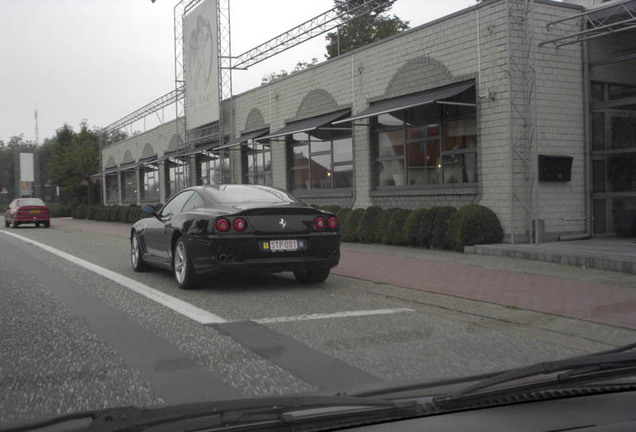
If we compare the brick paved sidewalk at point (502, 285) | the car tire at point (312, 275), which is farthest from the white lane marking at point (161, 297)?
the brick paved sidewalk at point (502, 285)

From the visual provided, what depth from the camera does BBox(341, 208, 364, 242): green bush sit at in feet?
49.8

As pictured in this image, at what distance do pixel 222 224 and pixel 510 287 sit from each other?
3789 millimetres

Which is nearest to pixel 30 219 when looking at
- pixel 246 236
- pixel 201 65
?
pixel 201 65

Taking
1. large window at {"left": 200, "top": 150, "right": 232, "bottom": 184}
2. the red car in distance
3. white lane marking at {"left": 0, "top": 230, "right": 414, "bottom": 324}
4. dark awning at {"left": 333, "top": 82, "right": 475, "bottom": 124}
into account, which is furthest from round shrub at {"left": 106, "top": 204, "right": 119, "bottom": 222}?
white lane marking at {"left": 0, "top": 230, "right": 414, "bottom": 324}

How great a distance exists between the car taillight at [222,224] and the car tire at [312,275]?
4.56 ft

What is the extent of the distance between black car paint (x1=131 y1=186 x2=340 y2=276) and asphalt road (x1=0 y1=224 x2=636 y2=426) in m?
0.40

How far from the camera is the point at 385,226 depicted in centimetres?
1416

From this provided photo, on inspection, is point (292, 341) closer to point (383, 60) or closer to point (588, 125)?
point (588, 125)

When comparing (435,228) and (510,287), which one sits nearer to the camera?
(510,287)

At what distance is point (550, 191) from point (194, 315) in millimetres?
9005

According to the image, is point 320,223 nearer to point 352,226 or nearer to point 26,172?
point 352,226

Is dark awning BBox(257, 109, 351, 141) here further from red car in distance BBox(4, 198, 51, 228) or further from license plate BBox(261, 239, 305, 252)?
red car in distance BBox(4, 198, 51, 228)

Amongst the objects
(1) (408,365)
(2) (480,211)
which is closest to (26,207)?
(2) (480,211)

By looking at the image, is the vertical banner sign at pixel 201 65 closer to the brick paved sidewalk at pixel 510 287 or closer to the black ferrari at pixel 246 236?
the brick paved sidewalk at pixel 510 287
